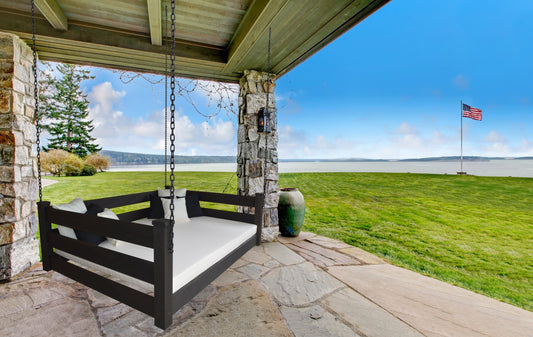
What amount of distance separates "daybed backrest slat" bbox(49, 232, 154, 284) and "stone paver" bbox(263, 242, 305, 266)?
165 centimetres

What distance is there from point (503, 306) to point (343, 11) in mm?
2889

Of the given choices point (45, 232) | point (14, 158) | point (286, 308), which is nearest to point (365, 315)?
point (286, 308)

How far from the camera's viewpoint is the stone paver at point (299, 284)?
6.44 ft

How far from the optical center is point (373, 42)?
1257 centimetres

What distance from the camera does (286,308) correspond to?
181cm

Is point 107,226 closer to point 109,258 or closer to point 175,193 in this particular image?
point 109,258

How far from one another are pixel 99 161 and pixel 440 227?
12859 millimetres

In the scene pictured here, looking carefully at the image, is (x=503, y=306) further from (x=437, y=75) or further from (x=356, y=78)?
(x=437, y=75)

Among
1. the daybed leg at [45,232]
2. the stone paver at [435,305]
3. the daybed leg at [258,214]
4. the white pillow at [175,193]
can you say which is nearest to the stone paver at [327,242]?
the stone paver at [435,305]

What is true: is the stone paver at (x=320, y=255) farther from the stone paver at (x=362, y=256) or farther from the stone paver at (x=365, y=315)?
Answer: the stone paver at (x=365, y=315)

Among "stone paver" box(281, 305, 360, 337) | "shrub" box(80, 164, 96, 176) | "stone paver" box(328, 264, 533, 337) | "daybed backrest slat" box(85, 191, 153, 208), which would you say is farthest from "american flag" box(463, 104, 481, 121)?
"shrub" box(80, 164, 96, 176)

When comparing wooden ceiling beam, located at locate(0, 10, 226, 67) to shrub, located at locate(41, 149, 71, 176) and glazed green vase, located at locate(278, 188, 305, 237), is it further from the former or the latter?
shrub, located at locate(41, 149, 71, 176)

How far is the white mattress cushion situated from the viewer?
59.8 inches

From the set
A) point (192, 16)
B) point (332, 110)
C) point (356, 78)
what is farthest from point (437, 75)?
point (192, 16)
